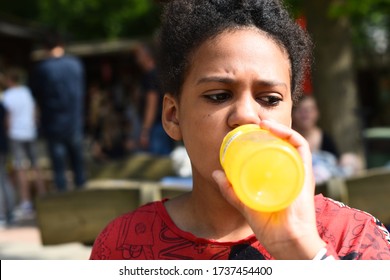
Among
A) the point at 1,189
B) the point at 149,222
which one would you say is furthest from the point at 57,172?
the point at 149,222

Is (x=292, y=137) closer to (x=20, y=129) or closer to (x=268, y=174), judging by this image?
(x=268, y=174)

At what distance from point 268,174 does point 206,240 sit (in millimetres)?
435

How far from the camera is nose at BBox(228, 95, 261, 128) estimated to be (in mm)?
1296

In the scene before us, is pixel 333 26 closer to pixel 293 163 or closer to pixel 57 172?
pixel 57 172

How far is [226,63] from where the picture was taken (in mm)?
1374

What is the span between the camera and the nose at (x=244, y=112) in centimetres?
130

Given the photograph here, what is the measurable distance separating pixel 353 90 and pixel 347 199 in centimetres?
424

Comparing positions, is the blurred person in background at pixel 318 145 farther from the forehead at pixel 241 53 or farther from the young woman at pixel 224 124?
the forehead at pixel 241 53

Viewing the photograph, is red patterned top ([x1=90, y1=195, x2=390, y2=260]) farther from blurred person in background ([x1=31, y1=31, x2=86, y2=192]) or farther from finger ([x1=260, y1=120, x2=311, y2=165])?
blurred person in background ([x1=31, y1=31, x2=86, y2=192])

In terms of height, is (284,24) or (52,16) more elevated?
(52,16)

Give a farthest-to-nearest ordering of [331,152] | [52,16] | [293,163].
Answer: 1. [52,16]
2. [331,152]
3. [293,163]

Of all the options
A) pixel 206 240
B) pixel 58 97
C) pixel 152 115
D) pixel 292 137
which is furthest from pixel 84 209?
pixel 58 97

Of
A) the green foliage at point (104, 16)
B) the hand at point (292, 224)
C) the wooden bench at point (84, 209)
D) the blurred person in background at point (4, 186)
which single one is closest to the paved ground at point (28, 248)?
the blurred person in background at point (4, 186)

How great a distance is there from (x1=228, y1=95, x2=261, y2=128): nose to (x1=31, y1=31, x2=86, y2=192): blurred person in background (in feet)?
19.3
